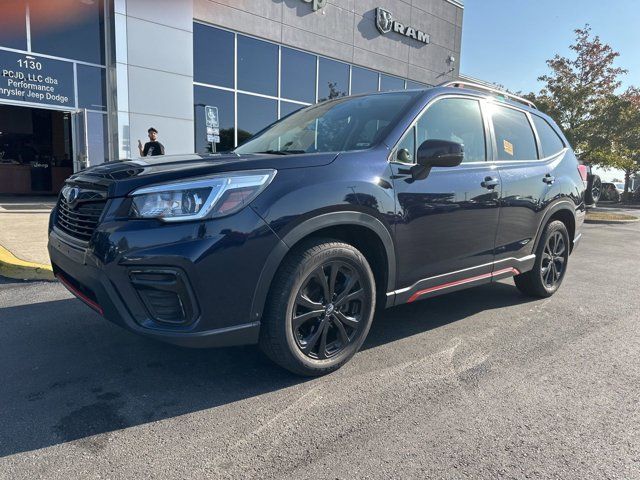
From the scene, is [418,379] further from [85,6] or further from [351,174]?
[85,6]

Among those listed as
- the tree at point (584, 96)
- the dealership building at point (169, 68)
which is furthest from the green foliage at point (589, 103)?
the dealership building at point (169, 68)

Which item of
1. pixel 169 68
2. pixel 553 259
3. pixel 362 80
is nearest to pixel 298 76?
pixel 362 80

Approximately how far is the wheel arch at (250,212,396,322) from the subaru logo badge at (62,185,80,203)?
4.04 ft

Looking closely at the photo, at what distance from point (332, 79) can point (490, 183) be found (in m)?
13.8

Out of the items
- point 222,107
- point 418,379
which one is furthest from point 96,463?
point 222,107

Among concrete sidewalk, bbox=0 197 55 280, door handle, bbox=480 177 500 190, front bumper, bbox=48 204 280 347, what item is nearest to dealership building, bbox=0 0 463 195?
concrete sidewalk, bbox=0 197 55 280

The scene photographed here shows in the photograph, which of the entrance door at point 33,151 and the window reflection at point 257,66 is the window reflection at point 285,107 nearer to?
the window reflection at point 257,66

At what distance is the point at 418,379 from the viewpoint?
288cm

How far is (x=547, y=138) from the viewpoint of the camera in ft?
15.3

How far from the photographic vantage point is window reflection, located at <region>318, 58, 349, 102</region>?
1612 cm

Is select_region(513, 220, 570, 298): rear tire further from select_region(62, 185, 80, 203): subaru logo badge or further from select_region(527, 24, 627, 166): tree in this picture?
select_region(527, 24, 627, 166): tree

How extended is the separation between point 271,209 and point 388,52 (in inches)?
681

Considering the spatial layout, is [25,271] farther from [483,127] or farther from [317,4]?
[317,4]

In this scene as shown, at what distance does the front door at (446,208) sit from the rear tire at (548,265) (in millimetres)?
967
